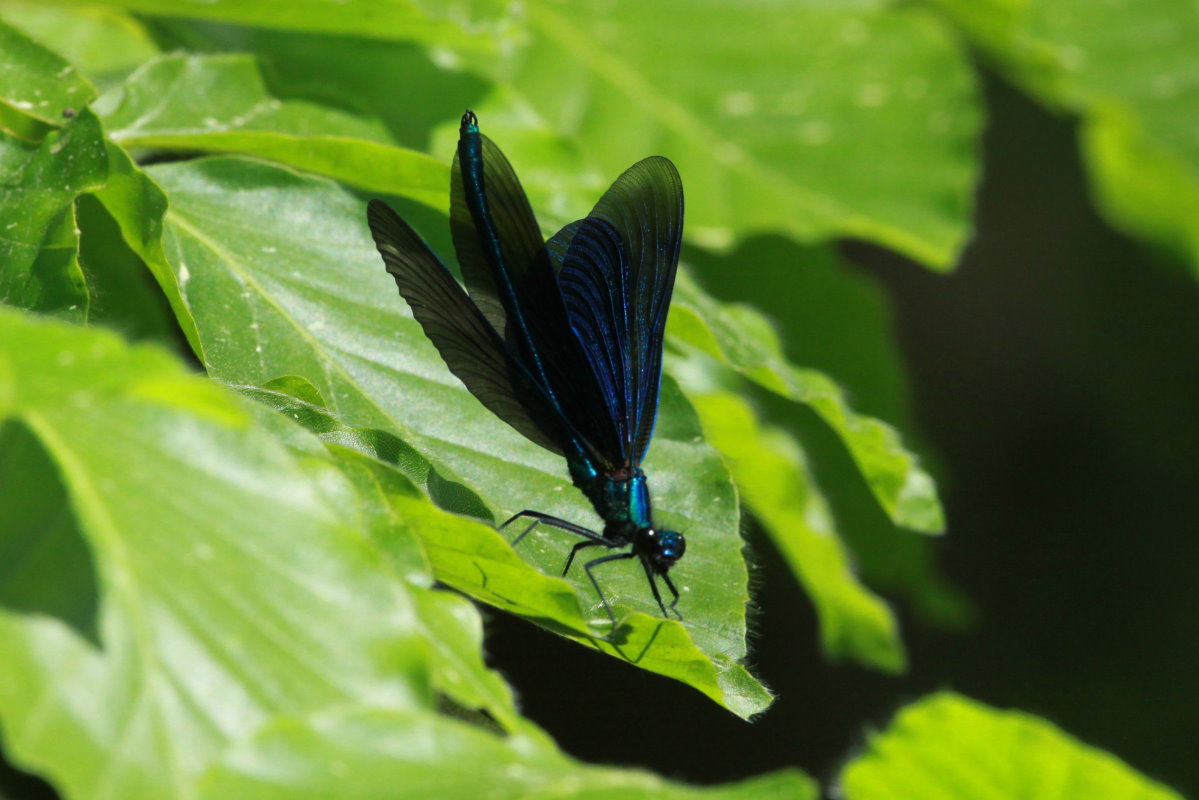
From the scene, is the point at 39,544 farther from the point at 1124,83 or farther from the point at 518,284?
the point at 1124,83

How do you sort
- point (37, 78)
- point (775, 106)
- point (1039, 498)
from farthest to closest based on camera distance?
point (1039, 498) → point (775, 106) → point (37, 78)

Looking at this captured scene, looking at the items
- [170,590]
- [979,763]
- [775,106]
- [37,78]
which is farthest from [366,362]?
[775,106]

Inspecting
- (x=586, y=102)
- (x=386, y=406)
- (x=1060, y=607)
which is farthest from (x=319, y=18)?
(x=1060, y=607)

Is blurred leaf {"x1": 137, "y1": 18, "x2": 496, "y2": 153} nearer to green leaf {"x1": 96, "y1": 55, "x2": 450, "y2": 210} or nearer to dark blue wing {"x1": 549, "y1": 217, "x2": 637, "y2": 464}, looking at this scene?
green leaf {"x1": 96, "y1": 55, "x2": 450, "y2": 210}

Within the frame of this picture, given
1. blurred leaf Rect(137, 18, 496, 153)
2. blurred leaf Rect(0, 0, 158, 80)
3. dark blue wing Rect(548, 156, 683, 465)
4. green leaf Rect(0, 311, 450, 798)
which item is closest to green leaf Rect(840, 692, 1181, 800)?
dark blue wing Rect(548, 156, 683, 465)

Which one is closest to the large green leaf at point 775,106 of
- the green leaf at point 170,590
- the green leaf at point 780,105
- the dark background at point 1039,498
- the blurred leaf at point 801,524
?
the green leaf at point 780,105

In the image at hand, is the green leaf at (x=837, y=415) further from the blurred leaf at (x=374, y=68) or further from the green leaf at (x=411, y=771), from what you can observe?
the green leaf at (x=411, y=771)

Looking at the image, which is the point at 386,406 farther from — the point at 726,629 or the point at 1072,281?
the point at 1072,281
